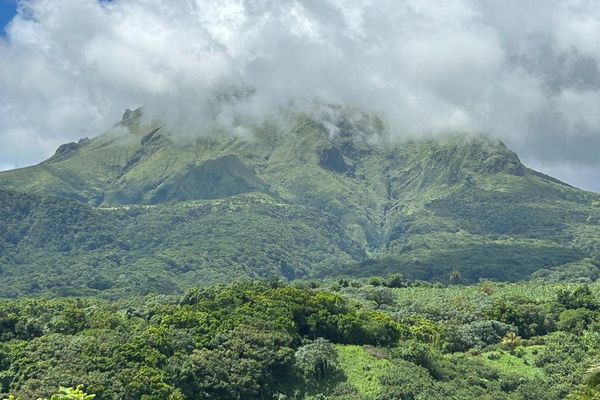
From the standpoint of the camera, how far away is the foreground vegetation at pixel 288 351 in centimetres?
8056

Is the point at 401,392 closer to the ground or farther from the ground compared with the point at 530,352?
closer to the ground

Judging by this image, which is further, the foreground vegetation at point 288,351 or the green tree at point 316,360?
the green tree at point 316,360

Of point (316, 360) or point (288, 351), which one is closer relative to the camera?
point (288, 351)

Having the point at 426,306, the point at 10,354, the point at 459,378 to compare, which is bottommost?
the point at 10,354

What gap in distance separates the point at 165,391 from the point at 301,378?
61.6ft

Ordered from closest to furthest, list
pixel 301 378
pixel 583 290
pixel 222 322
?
pixel 301 378
pixel 222 322
pixel 583 290

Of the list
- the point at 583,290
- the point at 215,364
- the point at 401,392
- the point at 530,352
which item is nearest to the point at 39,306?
the point at 215,364

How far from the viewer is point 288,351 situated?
88.1 meters

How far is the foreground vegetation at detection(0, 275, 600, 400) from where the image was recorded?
264ft

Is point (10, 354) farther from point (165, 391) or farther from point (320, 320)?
point (320, 320)

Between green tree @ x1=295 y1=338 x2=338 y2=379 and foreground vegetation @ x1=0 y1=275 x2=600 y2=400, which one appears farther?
green tree @ x1=295 y1=338 x2=338 y2=379

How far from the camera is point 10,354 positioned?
281ft

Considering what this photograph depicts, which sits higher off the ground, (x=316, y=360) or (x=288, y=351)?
(x=288, y=351)

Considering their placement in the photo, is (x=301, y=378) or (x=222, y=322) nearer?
(x=301, y=378)
